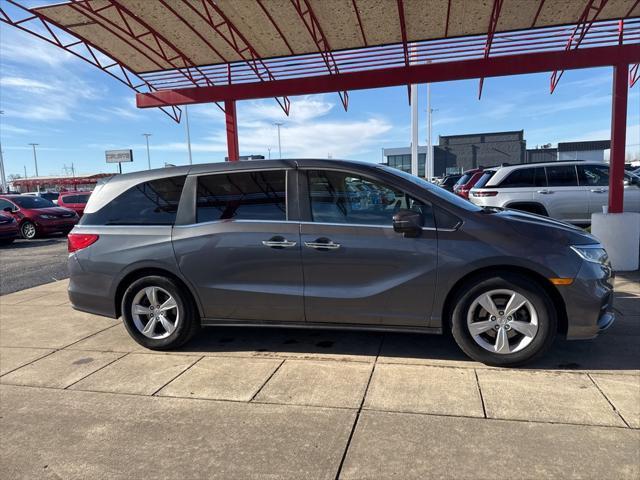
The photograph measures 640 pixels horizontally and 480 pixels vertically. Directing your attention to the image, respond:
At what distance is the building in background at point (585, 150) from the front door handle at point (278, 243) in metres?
57.1

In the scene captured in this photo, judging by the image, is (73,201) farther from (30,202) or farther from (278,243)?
(278,243)

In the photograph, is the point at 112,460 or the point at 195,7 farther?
the point at 195,7

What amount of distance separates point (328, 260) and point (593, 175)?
8164 millimetres

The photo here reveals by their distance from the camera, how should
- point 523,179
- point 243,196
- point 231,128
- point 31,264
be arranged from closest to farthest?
point 243,196 < point 231,128 < point 523,179 < point 31,264

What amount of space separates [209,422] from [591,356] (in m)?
3.21

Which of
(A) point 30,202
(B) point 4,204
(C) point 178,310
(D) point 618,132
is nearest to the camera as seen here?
(C) point 178,310

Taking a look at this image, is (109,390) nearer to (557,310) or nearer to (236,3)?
(557,310)

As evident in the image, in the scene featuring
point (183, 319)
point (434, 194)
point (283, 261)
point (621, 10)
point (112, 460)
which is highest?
point (621, 10)

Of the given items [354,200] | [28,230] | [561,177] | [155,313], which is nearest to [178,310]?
[155,313]

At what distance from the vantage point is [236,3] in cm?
717

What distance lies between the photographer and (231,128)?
920cm

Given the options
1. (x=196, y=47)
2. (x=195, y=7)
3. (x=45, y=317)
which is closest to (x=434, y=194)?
(x=45, y=317)

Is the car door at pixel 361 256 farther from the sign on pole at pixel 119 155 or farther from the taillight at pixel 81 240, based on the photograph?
the sign on pole at pixel 119 155

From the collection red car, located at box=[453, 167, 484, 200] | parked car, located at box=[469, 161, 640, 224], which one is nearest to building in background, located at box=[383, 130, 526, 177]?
red car, located at box=[453, 167, 484, 200]
